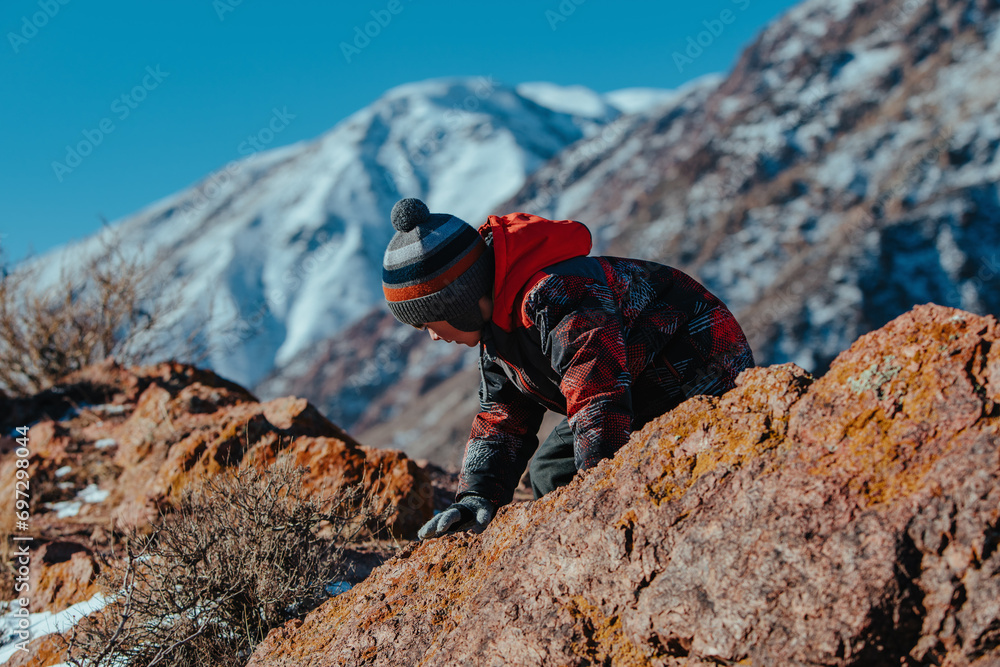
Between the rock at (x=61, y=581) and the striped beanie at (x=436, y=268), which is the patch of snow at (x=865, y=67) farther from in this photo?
the rock at (x=61, y=581)

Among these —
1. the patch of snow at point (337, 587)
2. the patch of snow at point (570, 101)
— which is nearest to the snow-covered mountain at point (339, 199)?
the patch of snow at point (570, 101)

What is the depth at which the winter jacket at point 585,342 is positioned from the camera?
1826 mm

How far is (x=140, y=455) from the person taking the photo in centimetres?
405

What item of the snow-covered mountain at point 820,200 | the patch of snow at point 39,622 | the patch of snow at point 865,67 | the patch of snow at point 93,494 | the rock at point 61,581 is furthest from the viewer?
the patch of snow at point 865,67

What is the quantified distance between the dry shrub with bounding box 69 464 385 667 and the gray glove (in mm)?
456

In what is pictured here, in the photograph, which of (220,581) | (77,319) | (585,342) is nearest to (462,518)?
(585,342)

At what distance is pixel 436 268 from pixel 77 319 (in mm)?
6176

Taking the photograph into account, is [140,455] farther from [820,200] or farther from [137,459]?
[820,200]


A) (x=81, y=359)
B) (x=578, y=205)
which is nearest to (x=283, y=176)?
(x=578, y=205)

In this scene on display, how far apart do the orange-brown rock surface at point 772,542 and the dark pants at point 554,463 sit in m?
0.43

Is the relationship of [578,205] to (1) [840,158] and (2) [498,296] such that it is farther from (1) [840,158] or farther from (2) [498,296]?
(2) [498,296]

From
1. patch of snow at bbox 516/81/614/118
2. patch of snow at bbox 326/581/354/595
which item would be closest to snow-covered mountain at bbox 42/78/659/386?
patch of snow at bbox 516/81/614/118

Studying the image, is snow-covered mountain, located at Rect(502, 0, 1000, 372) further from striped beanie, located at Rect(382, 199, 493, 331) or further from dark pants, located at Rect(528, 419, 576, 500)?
striped beanie, located at Rect(382, 199, 493, 331)

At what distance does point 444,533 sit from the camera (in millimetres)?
2016
